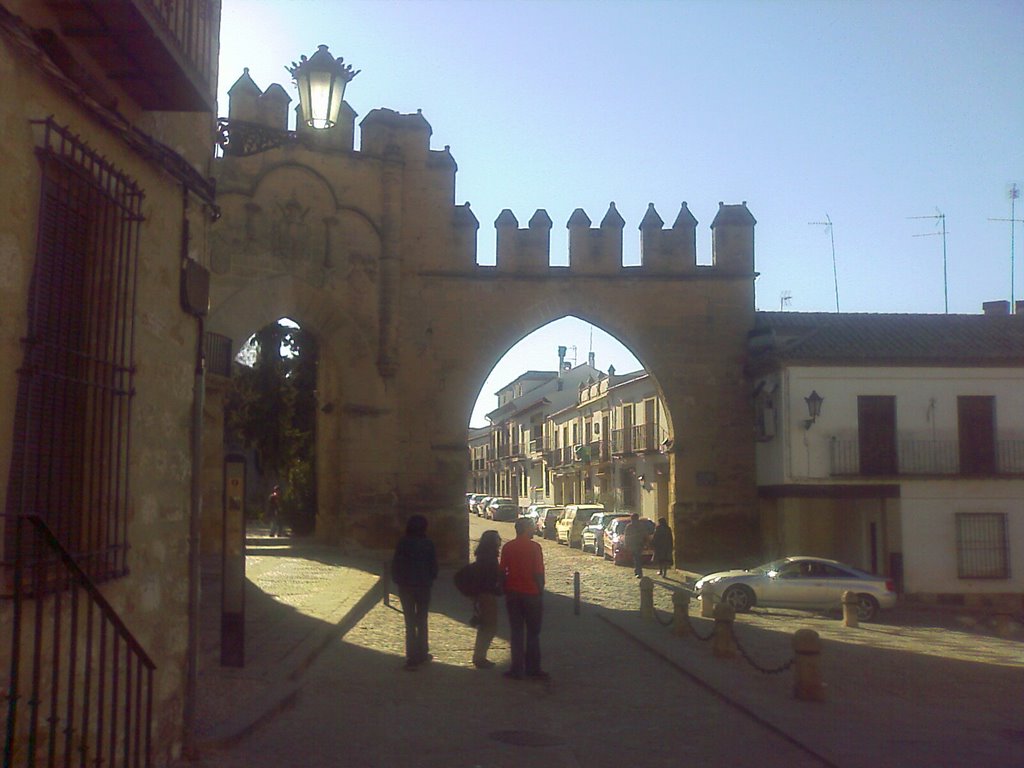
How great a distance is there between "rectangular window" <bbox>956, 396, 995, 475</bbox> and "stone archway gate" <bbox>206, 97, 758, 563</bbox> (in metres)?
4.96

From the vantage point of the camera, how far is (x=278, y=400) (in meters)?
35.7

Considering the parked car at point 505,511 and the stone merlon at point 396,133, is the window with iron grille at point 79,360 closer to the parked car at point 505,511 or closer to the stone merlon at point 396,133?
the stone merlon at point 396,133

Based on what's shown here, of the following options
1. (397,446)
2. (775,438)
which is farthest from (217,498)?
(775,438)

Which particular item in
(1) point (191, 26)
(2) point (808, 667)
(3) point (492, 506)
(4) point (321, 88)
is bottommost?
(2) point (808, 667)

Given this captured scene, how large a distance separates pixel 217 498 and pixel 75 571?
63.1 ft

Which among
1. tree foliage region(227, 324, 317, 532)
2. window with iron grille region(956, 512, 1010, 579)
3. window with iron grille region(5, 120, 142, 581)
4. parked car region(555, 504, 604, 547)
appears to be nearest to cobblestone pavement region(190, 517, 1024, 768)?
window with iron grille region(5, 120, 142, 581)

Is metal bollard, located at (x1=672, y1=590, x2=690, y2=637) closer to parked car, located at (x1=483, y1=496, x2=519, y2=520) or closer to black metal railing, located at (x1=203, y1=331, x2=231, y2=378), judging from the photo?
black metal railing, located at (x1=203, y1=331, x2=231, y2=378)

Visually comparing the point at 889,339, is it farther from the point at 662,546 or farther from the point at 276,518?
the point at 276,518

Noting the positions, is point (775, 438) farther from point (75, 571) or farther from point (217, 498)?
point (75, 571)

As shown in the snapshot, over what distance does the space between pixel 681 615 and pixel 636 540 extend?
13112 millimetres

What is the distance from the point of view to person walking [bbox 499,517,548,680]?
1101cm

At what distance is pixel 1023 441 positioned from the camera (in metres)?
25.6

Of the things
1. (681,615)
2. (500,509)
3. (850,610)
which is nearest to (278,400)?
(850,610)

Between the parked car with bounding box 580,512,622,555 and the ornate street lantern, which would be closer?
the ornate street lantern
